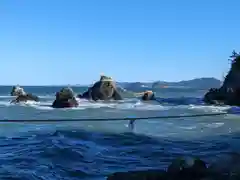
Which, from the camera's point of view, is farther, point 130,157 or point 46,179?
point 130,157

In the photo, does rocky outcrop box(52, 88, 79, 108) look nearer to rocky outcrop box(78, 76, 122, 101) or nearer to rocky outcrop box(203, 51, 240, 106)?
rocky outcrop box(78, 76, 122, 101)

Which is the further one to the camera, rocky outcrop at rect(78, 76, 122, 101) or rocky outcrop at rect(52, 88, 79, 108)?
rocky outcrop at rect(78, 76, 122, 101)

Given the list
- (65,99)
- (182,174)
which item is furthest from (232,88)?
(182,174)

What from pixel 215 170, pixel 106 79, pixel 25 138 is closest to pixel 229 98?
pixel 106 79

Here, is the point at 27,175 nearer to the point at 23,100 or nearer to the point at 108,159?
the point at 108,159

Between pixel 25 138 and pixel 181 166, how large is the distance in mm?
11219

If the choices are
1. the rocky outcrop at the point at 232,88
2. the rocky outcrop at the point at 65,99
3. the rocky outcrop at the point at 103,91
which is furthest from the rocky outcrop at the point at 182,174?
the rocky outcrop at the point at 103,91

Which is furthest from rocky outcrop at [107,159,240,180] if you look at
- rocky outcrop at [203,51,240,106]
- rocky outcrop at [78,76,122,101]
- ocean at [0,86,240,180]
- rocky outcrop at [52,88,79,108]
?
Answer: rocky outcrop at [78,76,122,101]

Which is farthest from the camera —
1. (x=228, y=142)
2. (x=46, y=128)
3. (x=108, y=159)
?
(x=46, y=128)

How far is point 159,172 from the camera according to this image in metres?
9.22

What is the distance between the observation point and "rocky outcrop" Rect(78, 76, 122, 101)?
220 feet

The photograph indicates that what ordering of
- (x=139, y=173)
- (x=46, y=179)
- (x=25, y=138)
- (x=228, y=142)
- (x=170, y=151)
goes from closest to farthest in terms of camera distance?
1. (x=139, y=173)
2. (x=46, y=179)
3. (x=170, y=151)
4. (x=228, y=142)
5. (x=25, y=138)

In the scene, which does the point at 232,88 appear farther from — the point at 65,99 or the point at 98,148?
the point at 98,148

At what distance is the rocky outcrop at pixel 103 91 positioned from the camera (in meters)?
67.0
